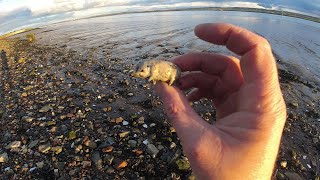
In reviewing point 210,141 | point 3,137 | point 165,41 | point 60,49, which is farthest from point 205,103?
point 60,49

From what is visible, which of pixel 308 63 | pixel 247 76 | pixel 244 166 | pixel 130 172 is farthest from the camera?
pixel 308 63

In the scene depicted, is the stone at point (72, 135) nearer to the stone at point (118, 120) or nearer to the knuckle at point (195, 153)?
the stone at point (118, 120)

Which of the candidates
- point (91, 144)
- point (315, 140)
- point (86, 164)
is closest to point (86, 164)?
point (86, 164)

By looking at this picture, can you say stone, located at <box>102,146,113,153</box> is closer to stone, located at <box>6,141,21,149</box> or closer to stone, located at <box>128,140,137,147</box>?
stone, located at <box>128,140,137,147</box>

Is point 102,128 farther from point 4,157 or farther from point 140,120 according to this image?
point 4,157

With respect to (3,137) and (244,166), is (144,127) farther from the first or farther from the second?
(244,166)

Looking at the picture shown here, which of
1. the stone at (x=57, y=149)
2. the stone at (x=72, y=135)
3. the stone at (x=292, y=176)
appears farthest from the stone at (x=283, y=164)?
the stone at (x=57, y=149)
